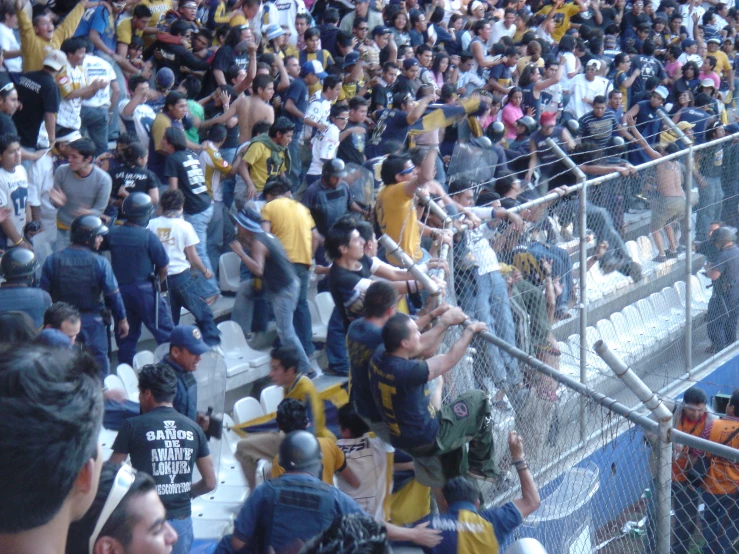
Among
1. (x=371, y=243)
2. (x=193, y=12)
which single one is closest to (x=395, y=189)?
(x=371, y=243)

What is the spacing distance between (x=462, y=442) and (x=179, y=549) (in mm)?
1411

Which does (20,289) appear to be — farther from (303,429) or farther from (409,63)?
(409,63)

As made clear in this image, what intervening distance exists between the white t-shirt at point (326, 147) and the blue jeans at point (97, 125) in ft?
6.88

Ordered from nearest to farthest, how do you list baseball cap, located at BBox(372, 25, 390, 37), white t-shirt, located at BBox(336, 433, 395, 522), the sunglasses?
the sunglasses → white t-shirt, located at BBox(336, 433, 395, 522) → baseball cap, located at BBox(372, 25, 390, 37)

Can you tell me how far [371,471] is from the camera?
4988 mm

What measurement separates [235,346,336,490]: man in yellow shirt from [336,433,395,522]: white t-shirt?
15 centimetres

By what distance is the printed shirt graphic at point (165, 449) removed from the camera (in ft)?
14.1

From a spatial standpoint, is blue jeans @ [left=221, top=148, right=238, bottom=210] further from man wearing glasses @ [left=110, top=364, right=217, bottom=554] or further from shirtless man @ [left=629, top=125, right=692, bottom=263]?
man wearing glasses @ [left=110, top=364, right=217, bottom=554]

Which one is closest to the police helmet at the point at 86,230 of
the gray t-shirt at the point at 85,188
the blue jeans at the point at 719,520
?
the gray t-shirt at the point at 85,188

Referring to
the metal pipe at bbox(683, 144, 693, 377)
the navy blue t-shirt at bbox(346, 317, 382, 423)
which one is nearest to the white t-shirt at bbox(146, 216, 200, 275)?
the navy blue t-shirt at bbox(346, 317, 382, 423)

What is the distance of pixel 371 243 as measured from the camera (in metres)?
6.18

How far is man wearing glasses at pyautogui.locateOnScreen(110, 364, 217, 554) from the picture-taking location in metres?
4.30

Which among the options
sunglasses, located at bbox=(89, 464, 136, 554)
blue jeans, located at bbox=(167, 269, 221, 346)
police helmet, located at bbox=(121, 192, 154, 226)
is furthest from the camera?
blue jeans, located at bbox=(167, 269, 221, 346)

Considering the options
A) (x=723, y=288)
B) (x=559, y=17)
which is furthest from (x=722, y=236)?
(x=559, y=17)
